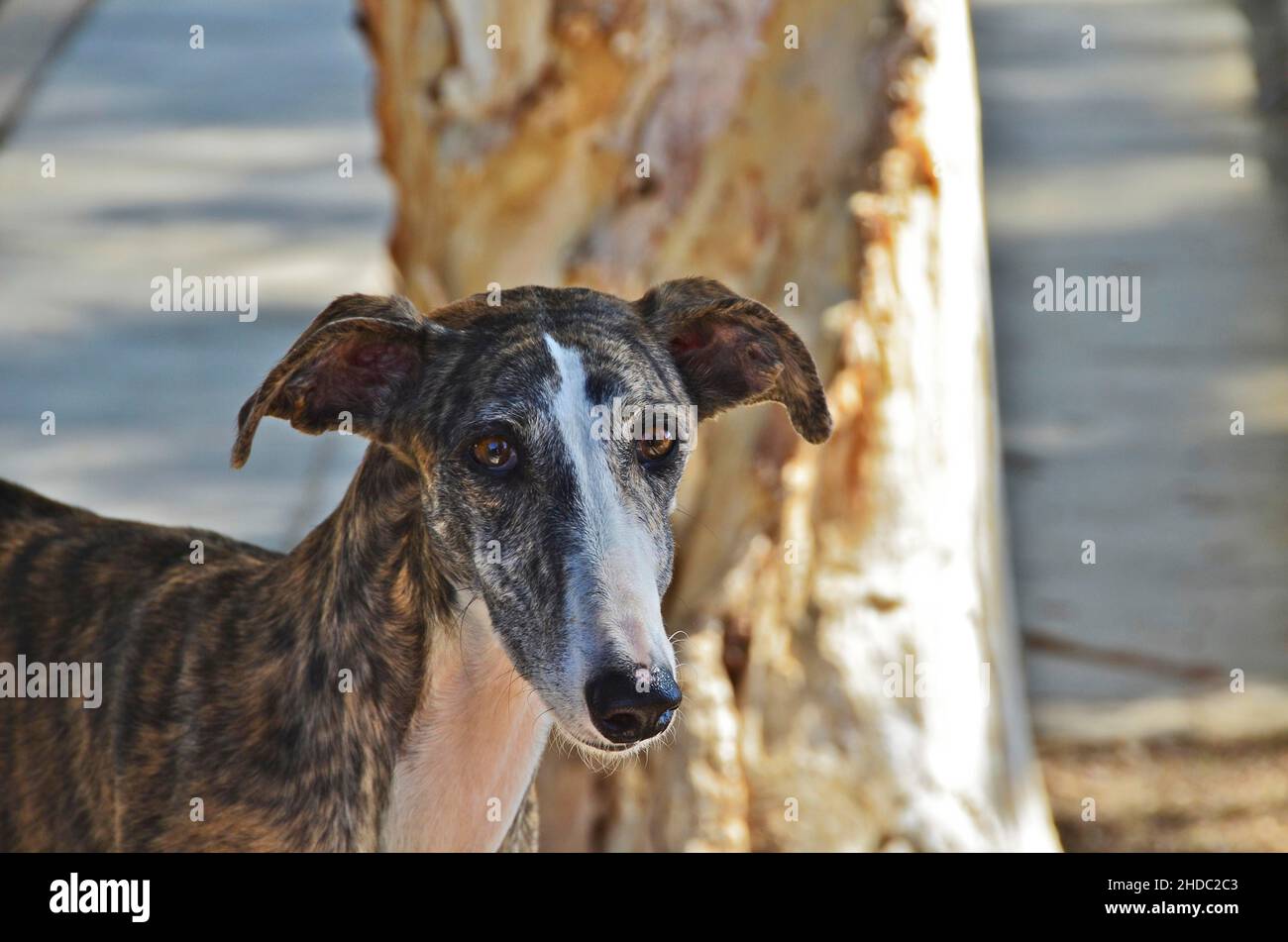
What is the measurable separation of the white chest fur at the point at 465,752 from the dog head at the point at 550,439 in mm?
128

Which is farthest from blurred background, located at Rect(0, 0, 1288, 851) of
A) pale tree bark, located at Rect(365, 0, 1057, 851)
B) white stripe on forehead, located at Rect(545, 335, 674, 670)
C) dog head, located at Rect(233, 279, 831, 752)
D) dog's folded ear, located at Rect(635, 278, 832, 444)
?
white stripe on forehead, located at Rect(545, 335, 674, 670)

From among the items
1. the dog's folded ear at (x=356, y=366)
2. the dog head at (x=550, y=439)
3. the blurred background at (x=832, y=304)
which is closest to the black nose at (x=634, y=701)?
the dog head at (x=550, y=439)

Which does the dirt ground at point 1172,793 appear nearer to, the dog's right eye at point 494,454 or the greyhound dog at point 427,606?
→ the greyhound dog at point 427,606

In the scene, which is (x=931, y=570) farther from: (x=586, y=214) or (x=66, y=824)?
(x=66, y=824)

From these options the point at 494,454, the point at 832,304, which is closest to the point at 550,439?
the point at 494,454

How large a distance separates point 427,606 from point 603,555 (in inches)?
11.1

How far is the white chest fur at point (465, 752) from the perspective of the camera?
1881 mm

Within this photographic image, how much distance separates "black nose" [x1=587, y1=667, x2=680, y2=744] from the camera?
1.59 metres

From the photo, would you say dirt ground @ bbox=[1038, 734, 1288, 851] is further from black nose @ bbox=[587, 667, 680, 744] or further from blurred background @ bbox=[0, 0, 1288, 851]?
black nose @ bbox=[587, 667, 680, 744]

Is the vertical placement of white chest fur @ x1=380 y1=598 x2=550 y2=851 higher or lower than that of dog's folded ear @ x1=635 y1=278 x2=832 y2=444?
lower

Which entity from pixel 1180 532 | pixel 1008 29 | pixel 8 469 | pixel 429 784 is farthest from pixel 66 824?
pixel 1008 29

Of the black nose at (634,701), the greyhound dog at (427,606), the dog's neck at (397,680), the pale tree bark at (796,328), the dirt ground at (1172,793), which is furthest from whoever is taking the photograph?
the dirt ground at (1172,793)

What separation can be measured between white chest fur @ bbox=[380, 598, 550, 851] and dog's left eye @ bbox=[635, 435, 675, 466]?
0.28 m

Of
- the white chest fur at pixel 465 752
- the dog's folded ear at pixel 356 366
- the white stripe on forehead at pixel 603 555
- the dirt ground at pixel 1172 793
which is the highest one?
the dog's folded ear at pixel 356 366
